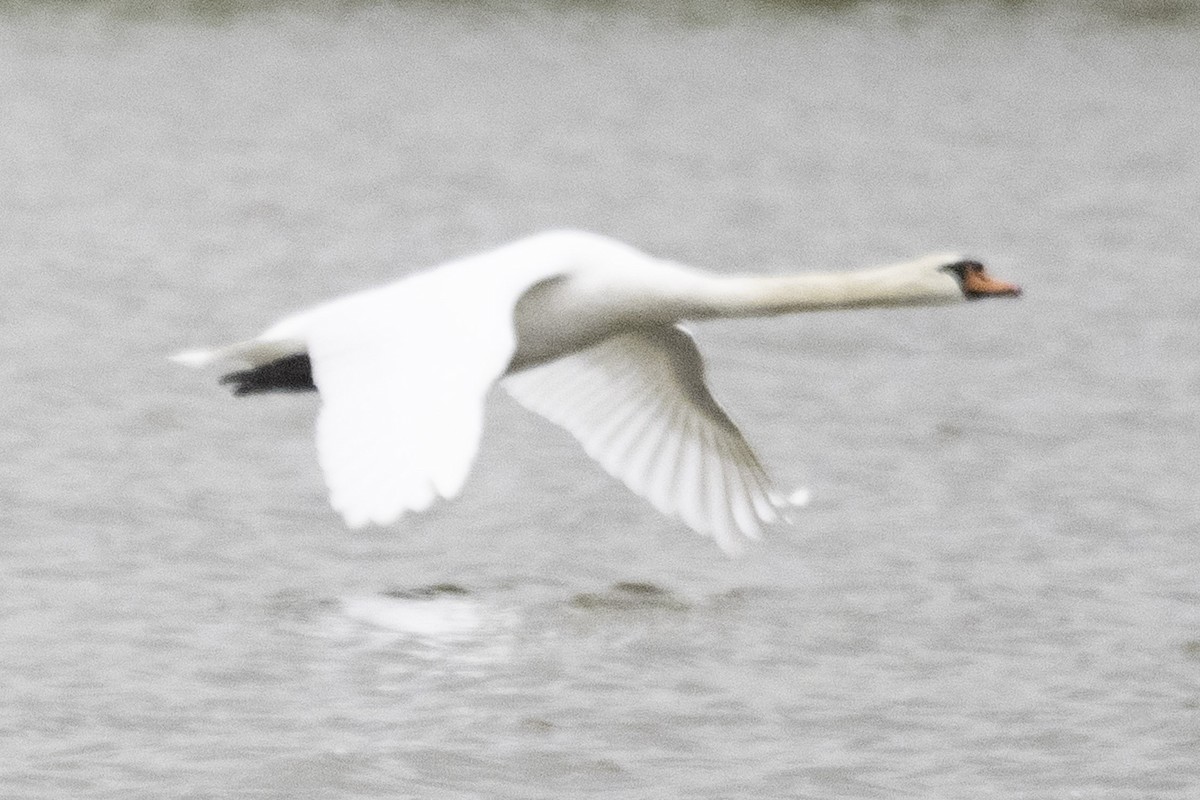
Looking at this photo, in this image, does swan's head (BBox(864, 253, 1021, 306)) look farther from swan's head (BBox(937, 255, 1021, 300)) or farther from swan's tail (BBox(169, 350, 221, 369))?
swan's tail (BBox(169, 350, 221, 369))

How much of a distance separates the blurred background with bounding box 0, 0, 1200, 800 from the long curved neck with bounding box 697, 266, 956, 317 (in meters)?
0.93

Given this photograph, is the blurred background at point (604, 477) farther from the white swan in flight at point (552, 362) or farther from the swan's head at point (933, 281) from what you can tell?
the swan's head at point (933, 281)

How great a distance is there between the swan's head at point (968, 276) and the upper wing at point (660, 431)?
1.02m

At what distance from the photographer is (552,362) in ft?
30.4

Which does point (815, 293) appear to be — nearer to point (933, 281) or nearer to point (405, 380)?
point (933, 281)

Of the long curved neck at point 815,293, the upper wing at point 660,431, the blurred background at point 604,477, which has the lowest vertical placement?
the blurred background at point 604,477

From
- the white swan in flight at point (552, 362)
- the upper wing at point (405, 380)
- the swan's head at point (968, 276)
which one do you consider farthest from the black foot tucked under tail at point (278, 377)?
the swan's head at point (968, 276)

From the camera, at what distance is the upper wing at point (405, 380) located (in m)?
6.75

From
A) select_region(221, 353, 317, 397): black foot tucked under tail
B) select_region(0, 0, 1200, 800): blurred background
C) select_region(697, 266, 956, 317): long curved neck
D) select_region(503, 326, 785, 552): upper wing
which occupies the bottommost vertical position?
select_region(0, 0, 1200, 800): blurred background

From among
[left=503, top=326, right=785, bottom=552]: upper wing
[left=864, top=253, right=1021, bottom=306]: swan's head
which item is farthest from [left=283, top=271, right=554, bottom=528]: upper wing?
[left=503, top=326, right=785, bottom=552]: upper wing

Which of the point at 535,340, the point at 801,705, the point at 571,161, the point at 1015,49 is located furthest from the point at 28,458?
the point at 1015,49

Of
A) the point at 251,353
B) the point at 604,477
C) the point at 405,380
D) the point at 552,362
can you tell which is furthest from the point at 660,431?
the point at 405,380

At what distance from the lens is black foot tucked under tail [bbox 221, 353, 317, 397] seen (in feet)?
27.8

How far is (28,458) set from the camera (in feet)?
36.8
